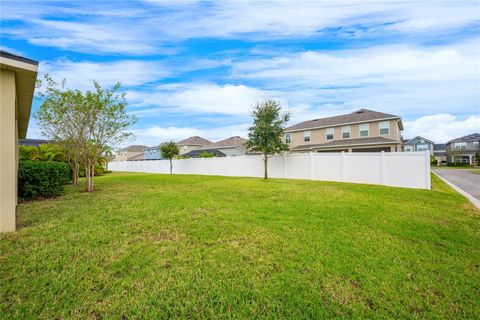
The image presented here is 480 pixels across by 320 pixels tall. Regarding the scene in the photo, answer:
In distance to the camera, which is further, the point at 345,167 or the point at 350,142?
the point at 350,142

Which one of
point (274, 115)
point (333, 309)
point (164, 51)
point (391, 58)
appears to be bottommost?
point (333, 309)

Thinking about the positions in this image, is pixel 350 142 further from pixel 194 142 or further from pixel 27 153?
pixel 194 142

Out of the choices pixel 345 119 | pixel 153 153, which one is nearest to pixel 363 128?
pixel 345 119

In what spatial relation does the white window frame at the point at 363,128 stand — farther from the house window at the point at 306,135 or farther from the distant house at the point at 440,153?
the distant house at the point at 440,153

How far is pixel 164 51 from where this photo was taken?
12.5 meters

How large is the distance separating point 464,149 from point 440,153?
14830mm

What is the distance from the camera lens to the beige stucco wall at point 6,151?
5.03 metres

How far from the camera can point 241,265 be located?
3588 mm

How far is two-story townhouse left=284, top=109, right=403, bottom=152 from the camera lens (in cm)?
2398

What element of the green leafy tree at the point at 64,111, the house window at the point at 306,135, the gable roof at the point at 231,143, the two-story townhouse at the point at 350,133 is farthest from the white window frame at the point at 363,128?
the green leafy tree at the point at 64,111

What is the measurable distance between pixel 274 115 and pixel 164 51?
817 cm

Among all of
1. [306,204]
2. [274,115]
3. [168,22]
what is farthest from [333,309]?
[274,115]

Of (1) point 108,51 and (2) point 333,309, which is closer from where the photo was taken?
(2) point 333,309

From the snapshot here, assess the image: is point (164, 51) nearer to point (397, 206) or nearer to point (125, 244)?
point (125, 244)
